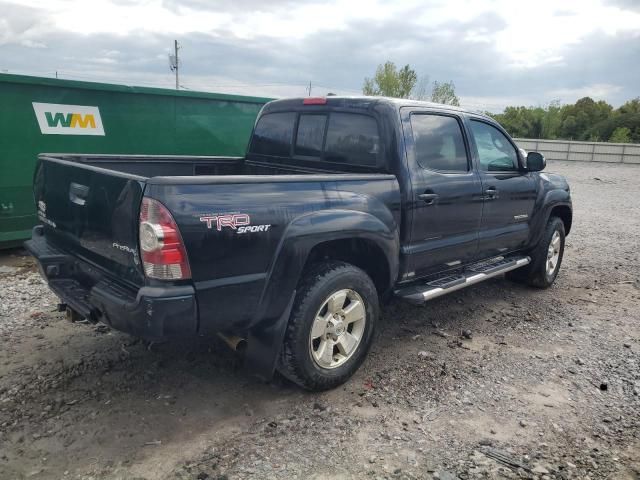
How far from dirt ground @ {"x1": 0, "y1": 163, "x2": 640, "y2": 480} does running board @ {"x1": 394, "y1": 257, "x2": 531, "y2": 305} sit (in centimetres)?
50

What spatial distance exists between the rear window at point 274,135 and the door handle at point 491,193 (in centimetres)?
176

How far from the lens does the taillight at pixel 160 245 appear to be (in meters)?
2.59

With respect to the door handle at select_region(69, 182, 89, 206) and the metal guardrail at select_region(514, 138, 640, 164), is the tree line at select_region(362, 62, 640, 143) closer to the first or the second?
the metal guardrail at select_region(514, 138, 640, 164)

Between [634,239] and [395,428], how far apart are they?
7797mm

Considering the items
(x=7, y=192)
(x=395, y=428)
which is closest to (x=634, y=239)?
(x=395, y=428)

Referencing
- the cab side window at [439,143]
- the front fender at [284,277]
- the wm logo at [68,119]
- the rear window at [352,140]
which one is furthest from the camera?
the wm logo at [68,119]

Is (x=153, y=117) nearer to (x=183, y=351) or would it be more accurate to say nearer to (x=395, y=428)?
(x=183, y=351)

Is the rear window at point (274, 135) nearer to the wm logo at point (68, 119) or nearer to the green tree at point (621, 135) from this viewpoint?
the wm logo at point (68, 119)

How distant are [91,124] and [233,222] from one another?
490 cm

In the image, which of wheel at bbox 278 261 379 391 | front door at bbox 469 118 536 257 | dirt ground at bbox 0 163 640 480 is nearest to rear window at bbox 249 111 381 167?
wheel at bbox 278 261 379 391

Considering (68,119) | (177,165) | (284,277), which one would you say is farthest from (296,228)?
(68,119)

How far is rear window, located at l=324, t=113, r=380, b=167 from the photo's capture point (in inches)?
154

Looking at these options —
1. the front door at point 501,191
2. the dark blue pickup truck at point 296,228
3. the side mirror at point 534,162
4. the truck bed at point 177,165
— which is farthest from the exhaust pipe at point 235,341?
the side mirror at point 534,162

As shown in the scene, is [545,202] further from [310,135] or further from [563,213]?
[310,135]
